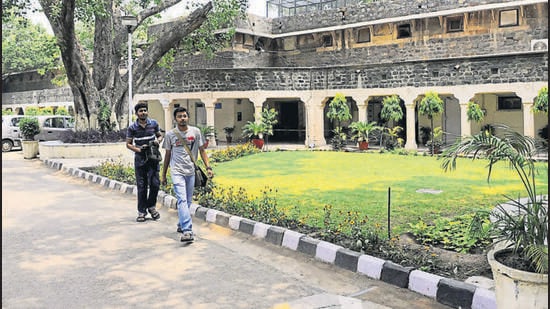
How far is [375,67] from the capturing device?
21781 mm

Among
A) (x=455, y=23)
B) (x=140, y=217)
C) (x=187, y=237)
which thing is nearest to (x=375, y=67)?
(x=455, y=23)

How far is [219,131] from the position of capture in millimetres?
27906

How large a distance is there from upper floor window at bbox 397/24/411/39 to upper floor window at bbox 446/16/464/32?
1909mm

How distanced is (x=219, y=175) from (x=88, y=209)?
4768mm

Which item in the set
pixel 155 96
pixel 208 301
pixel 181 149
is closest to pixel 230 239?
pixel 181 149

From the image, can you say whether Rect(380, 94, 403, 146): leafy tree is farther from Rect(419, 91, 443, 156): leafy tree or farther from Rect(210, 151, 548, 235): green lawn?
Rect(210, 151, 548, 235): green lawn

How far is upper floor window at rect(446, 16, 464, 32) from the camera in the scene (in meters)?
24.7

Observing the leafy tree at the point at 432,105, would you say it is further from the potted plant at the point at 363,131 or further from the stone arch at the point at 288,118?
the stone arch at the point at 288,118

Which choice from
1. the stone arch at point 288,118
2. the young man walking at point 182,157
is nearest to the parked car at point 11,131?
the stone arch at point 288,118

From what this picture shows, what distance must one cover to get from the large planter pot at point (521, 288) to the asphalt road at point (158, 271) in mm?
984

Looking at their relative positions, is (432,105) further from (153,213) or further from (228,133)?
(153,213)

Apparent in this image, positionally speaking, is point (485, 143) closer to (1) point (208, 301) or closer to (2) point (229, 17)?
(1) point (208, 301)

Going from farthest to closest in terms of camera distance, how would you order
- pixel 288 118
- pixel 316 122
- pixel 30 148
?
pixel 288 118, pixel 316 122, pixel 30 148

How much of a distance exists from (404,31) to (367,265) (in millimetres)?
22634
